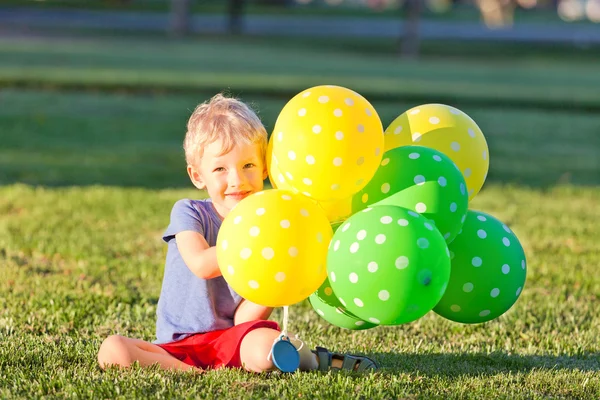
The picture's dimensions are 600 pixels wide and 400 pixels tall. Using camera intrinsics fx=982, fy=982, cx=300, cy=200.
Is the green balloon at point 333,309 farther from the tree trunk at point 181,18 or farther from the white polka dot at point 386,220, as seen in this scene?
the tree trunk at point 181,18

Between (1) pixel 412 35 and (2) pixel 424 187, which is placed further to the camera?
(1) pixel 412 35

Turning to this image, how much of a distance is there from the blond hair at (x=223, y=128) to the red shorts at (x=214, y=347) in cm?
66

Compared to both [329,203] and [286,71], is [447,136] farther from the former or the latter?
[286,71]

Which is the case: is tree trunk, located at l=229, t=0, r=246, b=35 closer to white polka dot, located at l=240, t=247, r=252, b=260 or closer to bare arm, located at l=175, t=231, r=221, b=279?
bare arm, located at l=175, t=231, r=221, b=279

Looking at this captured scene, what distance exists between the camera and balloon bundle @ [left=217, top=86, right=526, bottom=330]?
324 centimetres

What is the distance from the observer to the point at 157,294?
17.3 ft

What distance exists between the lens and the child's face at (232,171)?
364 centimetres

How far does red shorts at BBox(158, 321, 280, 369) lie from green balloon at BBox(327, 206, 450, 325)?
57 cm

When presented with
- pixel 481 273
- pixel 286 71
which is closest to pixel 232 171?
pixel 481 273

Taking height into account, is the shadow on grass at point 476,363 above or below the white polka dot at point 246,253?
below

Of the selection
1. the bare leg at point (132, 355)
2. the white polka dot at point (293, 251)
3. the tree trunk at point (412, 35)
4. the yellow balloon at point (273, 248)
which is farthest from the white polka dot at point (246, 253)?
the tree trunk at point (412, 35)

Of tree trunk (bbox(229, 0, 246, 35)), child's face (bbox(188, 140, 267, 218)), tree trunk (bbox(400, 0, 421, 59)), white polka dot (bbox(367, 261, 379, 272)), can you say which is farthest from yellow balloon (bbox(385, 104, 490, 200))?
tree trunk (bbox(229, 0, 246, 35))

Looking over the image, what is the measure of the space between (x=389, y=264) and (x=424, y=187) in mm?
384

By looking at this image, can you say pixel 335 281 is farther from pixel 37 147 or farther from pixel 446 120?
pixel 37 147
